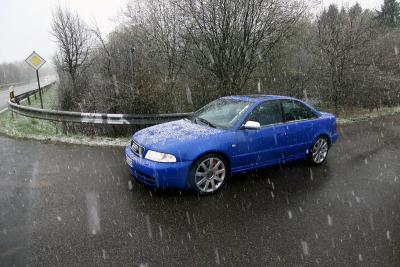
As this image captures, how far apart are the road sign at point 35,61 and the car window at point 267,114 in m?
9.99

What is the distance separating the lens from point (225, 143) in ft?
17.4

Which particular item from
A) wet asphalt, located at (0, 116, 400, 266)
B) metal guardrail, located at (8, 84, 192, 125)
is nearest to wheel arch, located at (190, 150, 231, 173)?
wet asphalt, located at (0, 116, 400, 266)

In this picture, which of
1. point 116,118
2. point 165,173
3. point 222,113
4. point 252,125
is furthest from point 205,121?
point 116,118

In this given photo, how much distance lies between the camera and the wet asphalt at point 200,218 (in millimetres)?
3648

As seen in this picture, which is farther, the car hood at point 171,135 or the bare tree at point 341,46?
the bare tree at point 341,46

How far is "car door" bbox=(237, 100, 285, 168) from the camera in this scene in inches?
220

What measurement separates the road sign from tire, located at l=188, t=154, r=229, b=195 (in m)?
10.1

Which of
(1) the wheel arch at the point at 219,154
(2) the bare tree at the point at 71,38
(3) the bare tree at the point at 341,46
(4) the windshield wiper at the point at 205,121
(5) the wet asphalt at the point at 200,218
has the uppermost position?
(2) the bare tree at the point at 71,38

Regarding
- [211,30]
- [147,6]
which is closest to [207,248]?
[211,30]

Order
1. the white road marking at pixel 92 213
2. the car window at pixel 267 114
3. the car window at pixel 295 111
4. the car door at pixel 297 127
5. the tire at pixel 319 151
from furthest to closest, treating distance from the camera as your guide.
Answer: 1. the tire at pixel 319 151
2. the car window at pixel 295 111
3. the car door at pixel 297 127
4. the car window at pixel 267 114
5. the white road marking at pixel 92 213

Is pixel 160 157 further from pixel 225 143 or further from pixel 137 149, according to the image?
pixel 225 143

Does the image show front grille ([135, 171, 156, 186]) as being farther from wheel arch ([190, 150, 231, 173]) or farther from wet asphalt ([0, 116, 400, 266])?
wheel arch ([190, 150, 231, 173])

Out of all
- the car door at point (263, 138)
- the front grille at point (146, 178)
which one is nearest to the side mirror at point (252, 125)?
the car door at point (263, 138)

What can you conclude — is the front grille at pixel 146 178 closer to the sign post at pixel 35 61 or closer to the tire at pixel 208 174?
the tire at pixel 208 174
